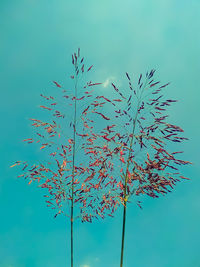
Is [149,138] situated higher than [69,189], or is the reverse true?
[149,138]

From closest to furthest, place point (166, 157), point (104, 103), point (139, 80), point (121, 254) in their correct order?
point (121, 254) → point (166, 157) → point (139, 80) → point (104, 103)

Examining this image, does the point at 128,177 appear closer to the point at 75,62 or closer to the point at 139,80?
the point at 139,80

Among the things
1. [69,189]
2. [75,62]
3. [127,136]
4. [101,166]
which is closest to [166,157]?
[127,136]

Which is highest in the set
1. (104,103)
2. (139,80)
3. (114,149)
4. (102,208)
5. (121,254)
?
(139,80)

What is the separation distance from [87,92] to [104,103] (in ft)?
1.60

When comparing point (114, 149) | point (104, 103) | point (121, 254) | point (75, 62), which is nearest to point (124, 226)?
point (121, 254)

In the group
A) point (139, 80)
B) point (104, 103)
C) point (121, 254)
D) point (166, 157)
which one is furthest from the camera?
point (104, 103)

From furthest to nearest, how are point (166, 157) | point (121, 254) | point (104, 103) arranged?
point (104, 103) → point (166, 157) → point (121, 254)

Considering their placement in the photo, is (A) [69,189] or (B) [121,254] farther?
(A) [69,189]

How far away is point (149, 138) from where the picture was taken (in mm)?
5914

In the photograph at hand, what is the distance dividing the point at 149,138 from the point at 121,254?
2197 mm

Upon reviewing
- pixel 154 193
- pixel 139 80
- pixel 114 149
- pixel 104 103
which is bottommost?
pixel 154 193

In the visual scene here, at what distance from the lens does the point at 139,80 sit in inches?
247

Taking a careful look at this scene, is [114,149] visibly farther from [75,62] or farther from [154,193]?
[75,62]
